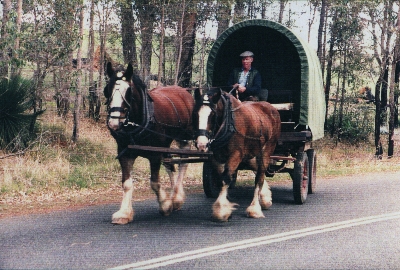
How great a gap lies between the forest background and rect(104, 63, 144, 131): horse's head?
3.99 m

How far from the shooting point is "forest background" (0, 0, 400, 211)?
543 inches

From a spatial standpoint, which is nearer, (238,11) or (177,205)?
(177,205)

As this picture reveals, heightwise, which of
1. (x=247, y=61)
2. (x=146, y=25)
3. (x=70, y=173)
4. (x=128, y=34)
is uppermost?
(x=146, y=25)

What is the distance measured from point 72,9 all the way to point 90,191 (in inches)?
273

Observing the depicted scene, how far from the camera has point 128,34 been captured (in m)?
23.8

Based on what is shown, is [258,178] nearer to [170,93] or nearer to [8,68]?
[170,93]

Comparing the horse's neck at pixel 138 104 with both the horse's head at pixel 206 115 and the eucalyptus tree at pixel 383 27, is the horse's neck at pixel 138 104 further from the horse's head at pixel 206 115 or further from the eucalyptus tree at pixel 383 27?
the eucalyptus tree at pixel 383 27

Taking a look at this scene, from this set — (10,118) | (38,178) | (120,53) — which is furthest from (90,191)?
(120,53)

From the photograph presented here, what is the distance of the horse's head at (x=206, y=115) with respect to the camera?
25.0ft

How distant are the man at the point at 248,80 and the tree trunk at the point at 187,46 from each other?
1194 centimetres

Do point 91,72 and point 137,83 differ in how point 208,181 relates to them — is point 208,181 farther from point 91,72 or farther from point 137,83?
point 91,72

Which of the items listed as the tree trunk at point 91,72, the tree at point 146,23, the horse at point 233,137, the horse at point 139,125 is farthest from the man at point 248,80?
the tree at point 146,23

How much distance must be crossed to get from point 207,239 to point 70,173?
6151 mm

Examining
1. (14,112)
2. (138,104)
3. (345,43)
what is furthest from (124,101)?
(345,43)
